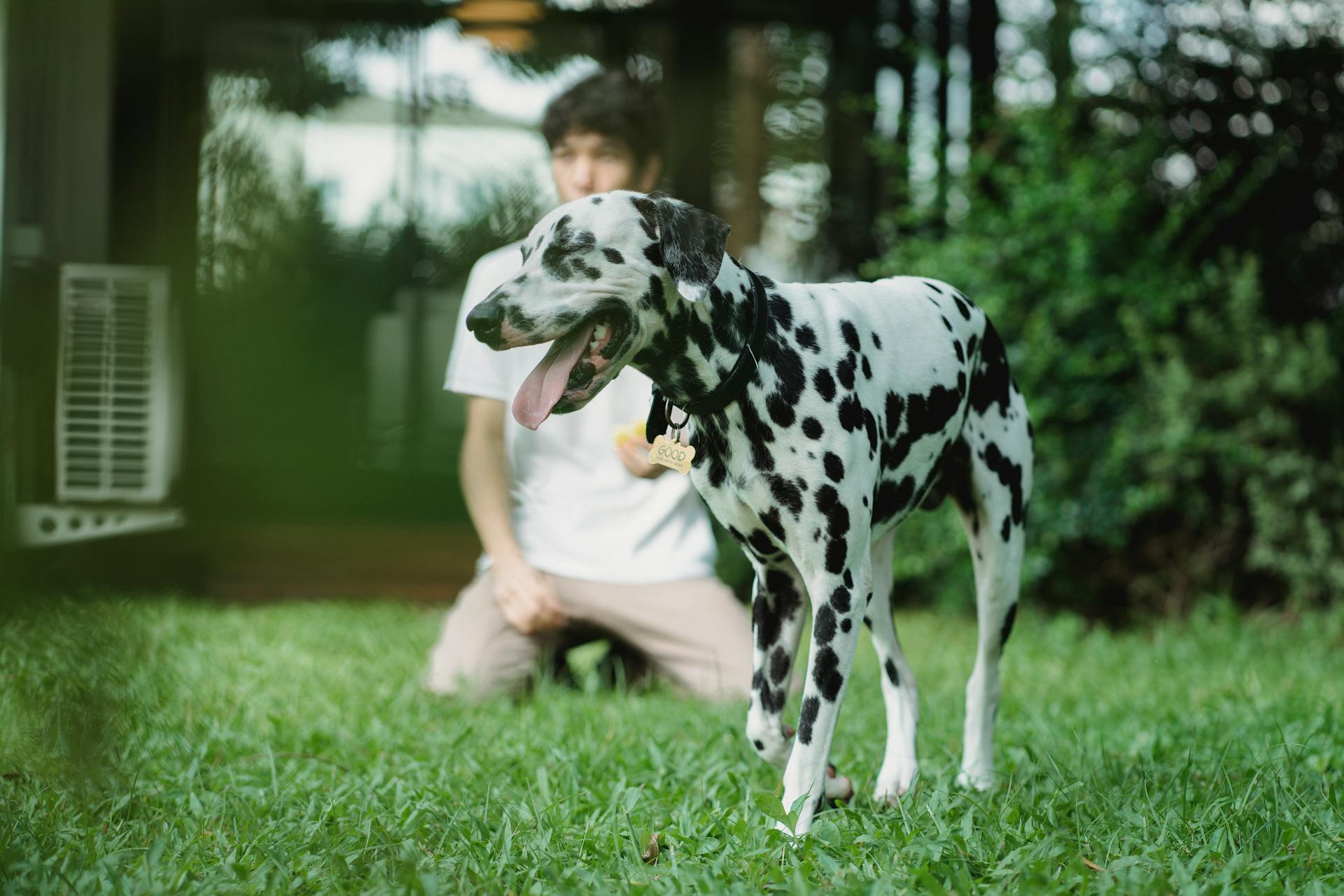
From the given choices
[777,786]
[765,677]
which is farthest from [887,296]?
[777,786]

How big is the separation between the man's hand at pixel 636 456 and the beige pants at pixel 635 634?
590mm

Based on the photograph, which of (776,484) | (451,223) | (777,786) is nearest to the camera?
(776,484)

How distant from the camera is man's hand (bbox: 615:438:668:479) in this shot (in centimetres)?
322

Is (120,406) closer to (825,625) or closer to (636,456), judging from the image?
(636,456)

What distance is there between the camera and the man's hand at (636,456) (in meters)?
3.22

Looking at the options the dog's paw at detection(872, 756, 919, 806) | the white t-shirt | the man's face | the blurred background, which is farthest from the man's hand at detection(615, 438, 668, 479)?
the blurred background

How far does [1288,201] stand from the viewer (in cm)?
582

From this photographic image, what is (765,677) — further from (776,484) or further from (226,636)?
(226,636)

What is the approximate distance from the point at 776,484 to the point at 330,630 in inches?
138

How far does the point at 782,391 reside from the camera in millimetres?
2027

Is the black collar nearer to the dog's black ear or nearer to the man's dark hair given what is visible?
the dog's black ear

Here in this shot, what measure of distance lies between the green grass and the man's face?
63.1 inches

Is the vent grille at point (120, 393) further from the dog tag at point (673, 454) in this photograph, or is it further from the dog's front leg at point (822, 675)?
the dog's front leg at point (822, 675)

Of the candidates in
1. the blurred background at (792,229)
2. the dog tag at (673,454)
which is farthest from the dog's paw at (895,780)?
the blurred background at (792,229)
